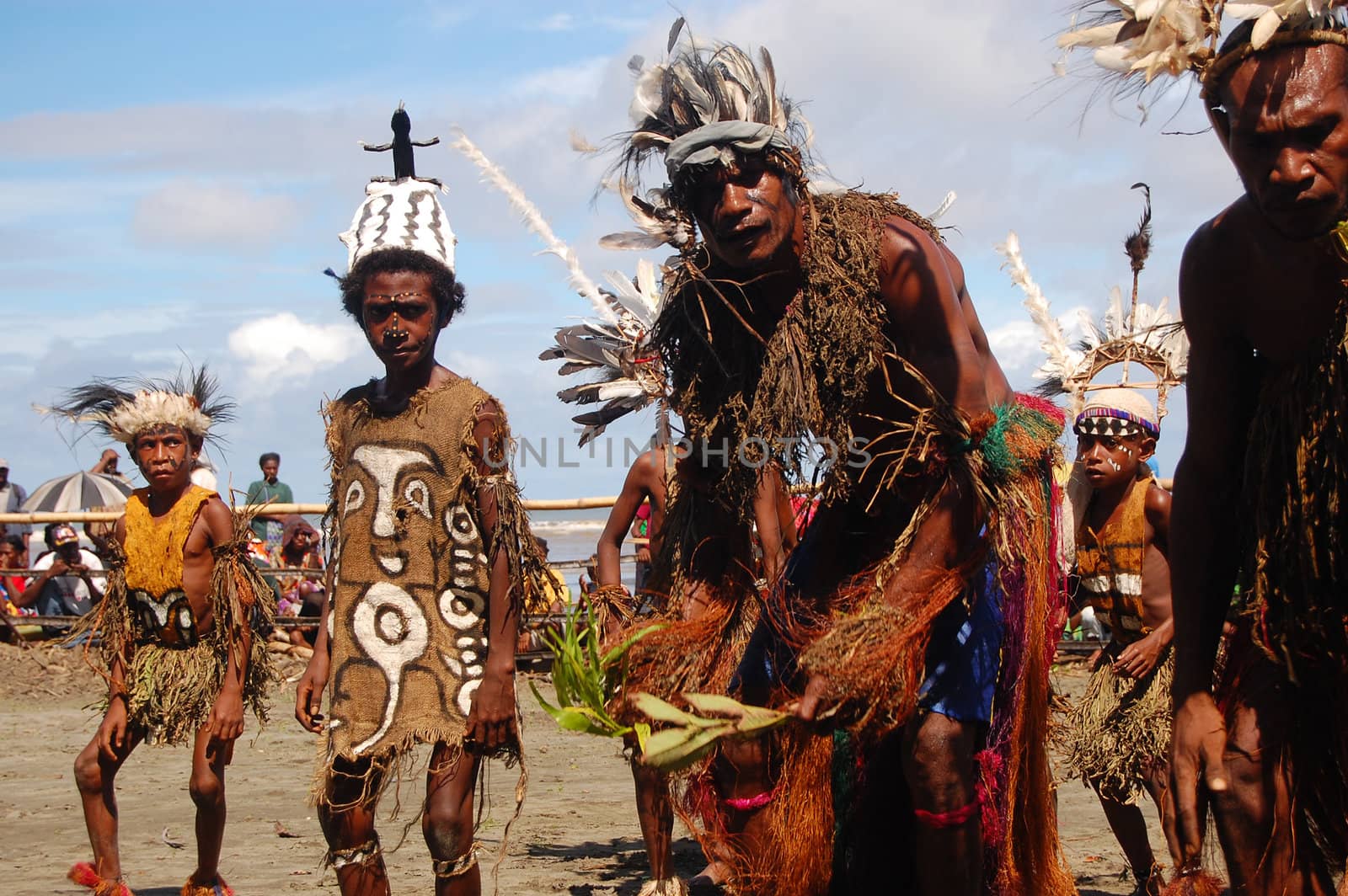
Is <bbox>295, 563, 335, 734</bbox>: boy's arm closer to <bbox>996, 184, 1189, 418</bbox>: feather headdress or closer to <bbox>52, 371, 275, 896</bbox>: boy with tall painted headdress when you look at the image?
<bbox>52, 371, 275, 896</bbox>: boy with tall painted headdress

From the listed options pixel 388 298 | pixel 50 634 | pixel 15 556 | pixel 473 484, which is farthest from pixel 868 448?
pixel 15 556

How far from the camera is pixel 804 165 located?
3676mm

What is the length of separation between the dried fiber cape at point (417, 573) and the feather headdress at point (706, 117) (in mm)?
1195

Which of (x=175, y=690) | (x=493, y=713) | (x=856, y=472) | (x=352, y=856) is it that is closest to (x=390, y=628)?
(x=493, y=713)

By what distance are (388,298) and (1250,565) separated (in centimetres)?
281

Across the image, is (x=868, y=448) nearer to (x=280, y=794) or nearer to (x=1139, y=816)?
(x=1139, y=816)

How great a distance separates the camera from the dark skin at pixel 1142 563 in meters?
5.64

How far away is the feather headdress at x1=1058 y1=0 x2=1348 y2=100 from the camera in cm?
262

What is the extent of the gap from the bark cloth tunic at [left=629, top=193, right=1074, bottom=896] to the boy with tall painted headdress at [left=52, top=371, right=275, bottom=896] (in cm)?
248

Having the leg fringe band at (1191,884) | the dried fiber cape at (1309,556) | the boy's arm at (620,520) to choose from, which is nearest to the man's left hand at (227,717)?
the boy's arm at (620,520)

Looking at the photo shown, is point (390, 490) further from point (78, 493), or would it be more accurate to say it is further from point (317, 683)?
point (78, 493)

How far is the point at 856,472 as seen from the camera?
150 inches

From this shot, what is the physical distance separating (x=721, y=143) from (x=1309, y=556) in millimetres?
1577

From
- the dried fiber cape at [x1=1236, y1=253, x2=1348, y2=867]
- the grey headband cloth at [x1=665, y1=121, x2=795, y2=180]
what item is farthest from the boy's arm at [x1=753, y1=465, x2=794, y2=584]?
the dried fiber cape at [x1=1236, y1=253, x2=1348, y2=867]
